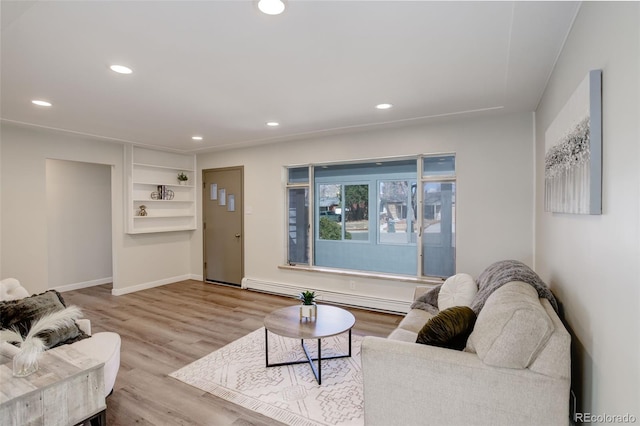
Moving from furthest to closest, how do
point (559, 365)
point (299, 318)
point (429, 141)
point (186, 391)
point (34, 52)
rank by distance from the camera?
point (429, 141) → point (299, 318) → point (186, 391) → point (34, 52) → point (559, 365)

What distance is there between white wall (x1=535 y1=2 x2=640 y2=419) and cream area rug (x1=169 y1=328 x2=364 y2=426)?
139 cm

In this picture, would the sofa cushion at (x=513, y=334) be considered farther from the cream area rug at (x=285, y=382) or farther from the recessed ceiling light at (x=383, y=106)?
the recessed ceiling light at (x=383, y=106)

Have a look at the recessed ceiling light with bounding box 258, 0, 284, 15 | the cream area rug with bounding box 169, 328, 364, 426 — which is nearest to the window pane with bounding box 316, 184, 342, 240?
the cream area rug with bounding box 169, 328, 364, 426

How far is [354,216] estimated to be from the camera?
5.14 metres

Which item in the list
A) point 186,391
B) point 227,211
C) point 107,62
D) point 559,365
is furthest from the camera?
point 227,211

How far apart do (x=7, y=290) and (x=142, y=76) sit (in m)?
2.02

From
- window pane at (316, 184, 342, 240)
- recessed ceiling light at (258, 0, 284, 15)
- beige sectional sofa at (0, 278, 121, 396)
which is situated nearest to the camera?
recessed ceiling light at (258, 0, 284, 15)

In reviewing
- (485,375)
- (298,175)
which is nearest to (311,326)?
(485,375)

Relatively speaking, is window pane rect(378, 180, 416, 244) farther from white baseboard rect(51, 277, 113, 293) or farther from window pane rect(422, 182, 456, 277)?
white baseboard rect(51, 277, 113, 293)

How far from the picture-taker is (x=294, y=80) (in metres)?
2.62

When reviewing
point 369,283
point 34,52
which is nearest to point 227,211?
point 369,283

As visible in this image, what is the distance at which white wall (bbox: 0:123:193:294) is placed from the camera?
4.09 metres

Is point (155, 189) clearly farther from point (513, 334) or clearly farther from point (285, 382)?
point (513, 334)

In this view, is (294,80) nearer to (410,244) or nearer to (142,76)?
(142,76)
